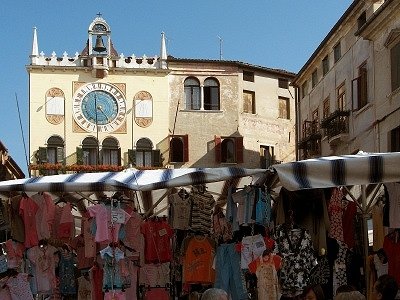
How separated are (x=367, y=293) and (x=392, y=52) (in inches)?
507

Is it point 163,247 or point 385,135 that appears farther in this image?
point 385,135

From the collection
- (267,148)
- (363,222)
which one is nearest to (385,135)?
(363,222)

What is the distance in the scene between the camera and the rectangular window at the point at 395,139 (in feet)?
72.8

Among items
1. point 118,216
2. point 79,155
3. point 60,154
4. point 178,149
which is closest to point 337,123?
point 178,149

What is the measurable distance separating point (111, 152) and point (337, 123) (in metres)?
14.0

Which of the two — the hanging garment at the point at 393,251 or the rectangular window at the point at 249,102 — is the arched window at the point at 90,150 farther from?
the hanging garment at the point at 393,251

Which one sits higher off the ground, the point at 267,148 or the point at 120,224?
the point at 267,148

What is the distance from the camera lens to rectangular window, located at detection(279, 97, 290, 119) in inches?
1604

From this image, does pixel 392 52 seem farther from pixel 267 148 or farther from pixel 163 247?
pixel 267 148

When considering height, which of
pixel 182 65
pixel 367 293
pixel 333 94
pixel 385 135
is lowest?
pixel 367 293

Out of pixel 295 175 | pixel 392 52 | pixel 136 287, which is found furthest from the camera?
pixel 392 52

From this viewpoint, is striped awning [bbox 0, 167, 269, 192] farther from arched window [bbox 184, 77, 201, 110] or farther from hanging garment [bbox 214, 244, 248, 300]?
arched window [bbox 184, 77, 201, 110]

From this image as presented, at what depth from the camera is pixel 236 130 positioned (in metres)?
38.3

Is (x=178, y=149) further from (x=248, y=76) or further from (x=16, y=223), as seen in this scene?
(x=16, y=223)
